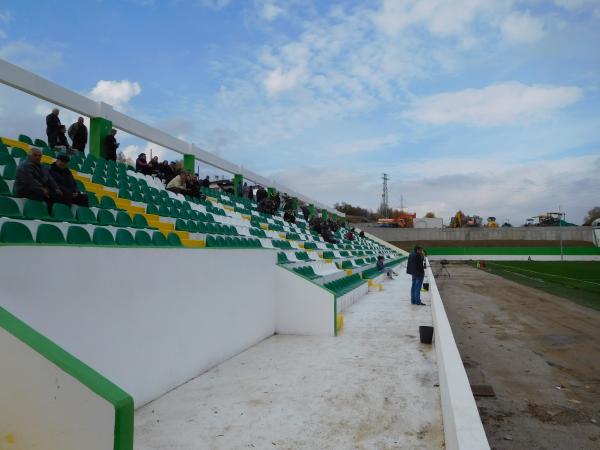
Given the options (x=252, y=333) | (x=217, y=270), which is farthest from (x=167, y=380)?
(x=252, y=333)

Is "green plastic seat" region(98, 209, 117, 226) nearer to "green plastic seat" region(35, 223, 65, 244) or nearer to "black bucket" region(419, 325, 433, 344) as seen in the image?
"green plastic seat" region(35, 223, 65, 244)

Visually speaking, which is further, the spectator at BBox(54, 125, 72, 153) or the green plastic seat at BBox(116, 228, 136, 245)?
the spectator at BBox(54, 125, 72, 153)

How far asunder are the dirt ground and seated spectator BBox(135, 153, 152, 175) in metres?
7.22

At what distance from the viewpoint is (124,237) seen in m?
4.11

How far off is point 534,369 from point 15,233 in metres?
5.90

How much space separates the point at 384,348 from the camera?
229 inches

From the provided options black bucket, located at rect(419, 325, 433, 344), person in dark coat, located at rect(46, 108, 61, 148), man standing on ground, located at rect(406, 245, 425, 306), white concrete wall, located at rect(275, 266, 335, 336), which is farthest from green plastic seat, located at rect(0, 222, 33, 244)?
man standing on ground, located at rect(406, 245, 425, 306)

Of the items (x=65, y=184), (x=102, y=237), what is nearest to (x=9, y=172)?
(x=65, y=184)

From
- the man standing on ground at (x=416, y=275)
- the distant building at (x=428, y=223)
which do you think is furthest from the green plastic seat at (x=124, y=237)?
the distant building at (x=428, y=223)

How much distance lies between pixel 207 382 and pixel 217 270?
117 centimetres

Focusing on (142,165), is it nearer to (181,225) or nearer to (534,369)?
(181,225)

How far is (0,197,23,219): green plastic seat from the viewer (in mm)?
3738

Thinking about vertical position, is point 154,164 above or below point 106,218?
above

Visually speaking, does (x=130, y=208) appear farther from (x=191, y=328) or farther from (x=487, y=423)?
(x=487, y=423)
